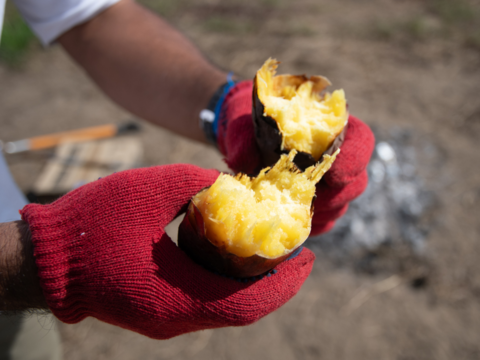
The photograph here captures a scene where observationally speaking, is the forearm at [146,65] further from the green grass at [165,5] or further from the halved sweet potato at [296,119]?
the green grass at [165,5]

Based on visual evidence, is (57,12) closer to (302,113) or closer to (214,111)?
(214,111)

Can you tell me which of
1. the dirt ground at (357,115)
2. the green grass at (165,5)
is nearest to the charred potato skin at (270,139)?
the dirt ground at (357,115)

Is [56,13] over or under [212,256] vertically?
over


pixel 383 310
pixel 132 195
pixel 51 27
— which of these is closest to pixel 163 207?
pixel 132 195

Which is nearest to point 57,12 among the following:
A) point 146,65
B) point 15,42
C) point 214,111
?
point 146,65

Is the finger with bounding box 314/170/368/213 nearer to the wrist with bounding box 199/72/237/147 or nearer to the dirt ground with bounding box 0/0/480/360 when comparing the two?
the wrist with bounding box 199/72/237/147

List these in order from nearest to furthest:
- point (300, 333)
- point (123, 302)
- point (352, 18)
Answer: point (123, 302)
point (300, 333)
point (352, 18)

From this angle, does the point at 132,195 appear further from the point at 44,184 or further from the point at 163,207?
the point at 44,184
